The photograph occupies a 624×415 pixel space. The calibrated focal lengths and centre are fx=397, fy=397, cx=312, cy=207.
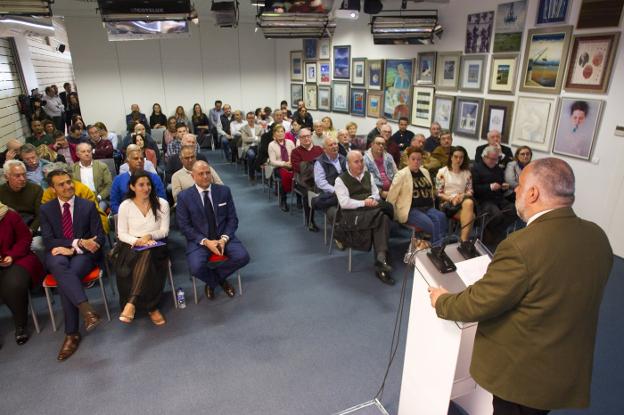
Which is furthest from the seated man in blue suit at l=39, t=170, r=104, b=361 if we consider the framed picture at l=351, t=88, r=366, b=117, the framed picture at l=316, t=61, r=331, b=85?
the framed picture at l=316, t=61, r=331, b=85

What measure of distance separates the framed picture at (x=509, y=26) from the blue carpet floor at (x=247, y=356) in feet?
10.6

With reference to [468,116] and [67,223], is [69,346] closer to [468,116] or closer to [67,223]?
[67,223]

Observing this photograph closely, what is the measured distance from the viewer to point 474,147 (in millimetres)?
6309

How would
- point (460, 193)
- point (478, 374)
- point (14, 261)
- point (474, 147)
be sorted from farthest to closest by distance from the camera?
point (474, 147) < point (460, 193) < point (14, 261) < point (478, 374)

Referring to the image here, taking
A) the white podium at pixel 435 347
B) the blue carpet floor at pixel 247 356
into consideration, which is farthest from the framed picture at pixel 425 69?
the white podium at pixel 435 347

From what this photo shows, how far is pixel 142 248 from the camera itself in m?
3.42

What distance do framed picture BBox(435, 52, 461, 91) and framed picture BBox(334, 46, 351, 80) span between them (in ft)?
9.09

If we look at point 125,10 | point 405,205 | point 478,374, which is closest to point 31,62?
point 125,10

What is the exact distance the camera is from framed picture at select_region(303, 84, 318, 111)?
10.4m

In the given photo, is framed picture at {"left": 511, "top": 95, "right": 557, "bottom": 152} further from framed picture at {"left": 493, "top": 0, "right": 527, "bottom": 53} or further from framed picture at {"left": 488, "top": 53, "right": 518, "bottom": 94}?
framed picture at {"left": 493, "top": 0, "right": 527, "bottom": 53}

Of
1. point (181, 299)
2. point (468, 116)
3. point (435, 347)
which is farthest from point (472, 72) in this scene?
point (435, 347)

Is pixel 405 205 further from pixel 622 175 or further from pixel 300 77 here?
pixel 300 77

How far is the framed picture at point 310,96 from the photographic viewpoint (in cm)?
1045

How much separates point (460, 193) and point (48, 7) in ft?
17.0
